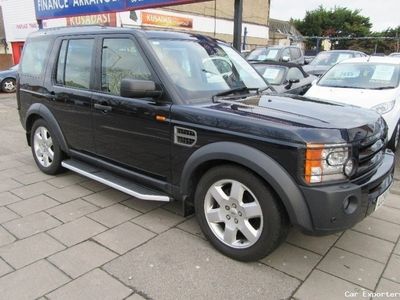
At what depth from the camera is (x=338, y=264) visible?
10.1 feet

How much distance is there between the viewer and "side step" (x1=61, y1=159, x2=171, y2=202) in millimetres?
3524

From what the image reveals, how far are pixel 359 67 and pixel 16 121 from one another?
26.4 feet

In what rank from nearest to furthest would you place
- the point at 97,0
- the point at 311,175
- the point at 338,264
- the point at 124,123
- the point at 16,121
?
the point at 311,175 → the point at 338,264 → the point at 124,123 → the point at 97,0 → the point at 16,121

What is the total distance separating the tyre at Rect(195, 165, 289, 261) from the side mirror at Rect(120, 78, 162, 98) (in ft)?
2.84

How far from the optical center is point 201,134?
3.09 m

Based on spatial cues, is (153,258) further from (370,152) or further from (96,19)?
(96,19)

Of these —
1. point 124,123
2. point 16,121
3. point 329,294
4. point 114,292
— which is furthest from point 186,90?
point 16,121

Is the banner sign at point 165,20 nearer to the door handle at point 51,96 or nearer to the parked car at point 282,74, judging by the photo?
the parked car at point 282,74

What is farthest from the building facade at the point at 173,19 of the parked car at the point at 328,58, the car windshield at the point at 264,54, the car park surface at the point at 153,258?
the car park surface at the point at 153,258

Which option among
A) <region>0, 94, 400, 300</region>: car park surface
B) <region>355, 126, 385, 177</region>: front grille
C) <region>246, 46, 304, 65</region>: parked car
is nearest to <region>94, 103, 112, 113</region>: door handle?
<region>0, 94, 400, 300</region>: car park surface

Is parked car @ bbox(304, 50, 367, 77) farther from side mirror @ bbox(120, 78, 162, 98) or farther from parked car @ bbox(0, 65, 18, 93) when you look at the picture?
parked car @ bbox(0, 65, 18, 93)

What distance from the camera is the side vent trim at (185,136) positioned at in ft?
10.4

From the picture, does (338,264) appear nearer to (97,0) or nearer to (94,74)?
(94,74)

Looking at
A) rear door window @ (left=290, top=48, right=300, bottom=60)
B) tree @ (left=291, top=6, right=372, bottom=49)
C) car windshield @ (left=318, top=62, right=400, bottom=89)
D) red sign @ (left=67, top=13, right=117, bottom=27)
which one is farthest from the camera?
tree @ (left=291, top=6, right=372, bottom=49)
